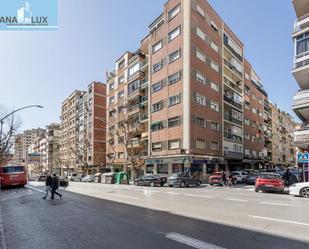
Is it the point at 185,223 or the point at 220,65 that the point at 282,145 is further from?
the point at 185,223

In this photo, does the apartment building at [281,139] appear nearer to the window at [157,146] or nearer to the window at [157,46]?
the window at [157,146]

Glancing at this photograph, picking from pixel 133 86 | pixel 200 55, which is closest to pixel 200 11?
pixel 200 55

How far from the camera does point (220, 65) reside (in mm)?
48188

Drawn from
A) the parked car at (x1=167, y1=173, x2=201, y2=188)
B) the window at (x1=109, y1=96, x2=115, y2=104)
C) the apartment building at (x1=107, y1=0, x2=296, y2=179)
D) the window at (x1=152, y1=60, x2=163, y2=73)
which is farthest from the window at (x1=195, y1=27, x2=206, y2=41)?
the window at (x1=109, y1=96, x2=115, y2=104)

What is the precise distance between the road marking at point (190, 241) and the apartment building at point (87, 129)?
59225mm

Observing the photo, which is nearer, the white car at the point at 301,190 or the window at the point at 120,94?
the white car at the point at 301,190

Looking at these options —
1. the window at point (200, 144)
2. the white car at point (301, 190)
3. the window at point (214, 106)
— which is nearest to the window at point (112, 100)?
the window at point (214, 106)

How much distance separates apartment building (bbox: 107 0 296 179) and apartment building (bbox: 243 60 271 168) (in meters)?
0.81

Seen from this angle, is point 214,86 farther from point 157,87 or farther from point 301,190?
point 301,190

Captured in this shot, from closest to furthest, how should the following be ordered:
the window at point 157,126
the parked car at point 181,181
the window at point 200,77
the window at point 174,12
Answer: the parked car at point 181,181 → the window at point 200,77 → the window at point 174,12 → the window at point 157,126

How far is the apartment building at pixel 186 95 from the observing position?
3941 cm

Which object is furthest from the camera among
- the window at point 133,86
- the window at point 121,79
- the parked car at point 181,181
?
the window at point 121,79

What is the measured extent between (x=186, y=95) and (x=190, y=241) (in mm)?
32786

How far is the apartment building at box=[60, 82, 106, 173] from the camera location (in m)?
70.4
